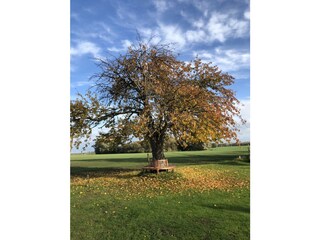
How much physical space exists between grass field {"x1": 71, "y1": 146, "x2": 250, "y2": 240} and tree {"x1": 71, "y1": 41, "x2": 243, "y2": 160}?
2.63ft

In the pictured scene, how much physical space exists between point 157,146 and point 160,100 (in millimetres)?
986

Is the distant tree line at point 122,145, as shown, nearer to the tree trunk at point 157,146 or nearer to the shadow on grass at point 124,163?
the tree trunk at point 157,146

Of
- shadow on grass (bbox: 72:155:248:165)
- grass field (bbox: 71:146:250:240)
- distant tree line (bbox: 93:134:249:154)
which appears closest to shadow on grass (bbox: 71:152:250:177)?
shadow on grass (bbox: 72:155:248:165)

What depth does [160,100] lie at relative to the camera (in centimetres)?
482

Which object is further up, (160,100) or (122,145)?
(160,100)

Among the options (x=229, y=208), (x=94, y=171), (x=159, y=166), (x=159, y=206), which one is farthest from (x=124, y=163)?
(x=229, y=208)

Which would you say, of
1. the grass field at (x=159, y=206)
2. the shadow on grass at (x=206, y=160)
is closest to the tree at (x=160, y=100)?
the grass field at (x=159, y=206)

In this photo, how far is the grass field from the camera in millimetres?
2652

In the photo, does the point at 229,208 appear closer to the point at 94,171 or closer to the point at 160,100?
the point at 160,100

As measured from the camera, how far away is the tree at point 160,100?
4.74 metres

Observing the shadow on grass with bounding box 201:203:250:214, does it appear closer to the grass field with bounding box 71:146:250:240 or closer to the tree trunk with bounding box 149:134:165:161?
the grass field with bounding box 71:146:250:240
